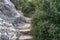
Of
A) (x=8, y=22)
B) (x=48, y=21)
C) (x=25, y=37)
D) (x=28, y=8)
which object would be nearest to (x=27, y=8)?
(x=28, y=8)

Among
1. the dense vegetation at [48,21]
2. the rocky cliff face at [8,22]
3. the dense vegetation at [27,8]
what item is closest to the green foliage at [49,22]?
the dense vegetation at [48,21]

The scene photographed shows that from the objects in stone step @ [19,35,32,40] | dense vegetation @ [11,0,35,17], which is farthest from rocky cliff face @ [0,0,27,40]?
dense vegetation @ [11,0,35,17]

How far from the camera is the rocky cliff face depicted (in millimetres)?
5472

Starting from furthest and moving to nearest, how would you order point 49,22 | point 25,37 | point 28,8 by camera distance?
point 28,8
point 25,37
point 49,22

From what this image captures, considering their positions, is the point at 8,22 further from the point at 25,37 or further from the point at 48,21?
the point at 48,21

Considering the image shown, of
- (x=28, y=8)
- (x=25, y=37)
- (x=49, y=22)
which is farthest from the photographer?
(x=28, y=8)

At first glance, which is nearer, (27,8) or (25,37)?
(25,37)

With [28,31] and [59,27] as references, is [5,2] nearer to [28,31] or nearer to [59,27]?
[28,31]

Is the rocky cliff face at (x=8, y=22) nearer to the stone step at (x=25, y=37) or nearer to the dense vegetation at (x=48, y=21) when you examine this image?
the stone step at (x=25, y=37)

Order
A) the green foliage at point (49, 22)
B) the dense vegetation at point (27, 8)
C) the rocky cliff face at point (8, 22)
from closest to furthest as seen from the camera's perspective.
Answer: the green foliage at point (49, 22), the rocky cliff face at point (8, 22), the dense vegetation at point (27, 8)

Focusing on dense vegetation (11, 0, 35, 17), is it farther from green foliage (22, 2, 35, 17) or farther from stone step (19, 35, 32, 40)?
stone step (19, 35, 32, 40)

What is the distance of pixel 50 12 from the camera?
5.46 m

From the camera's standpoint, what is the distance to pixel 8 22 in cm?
664

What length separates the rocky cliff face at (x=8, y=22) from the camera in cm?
547
